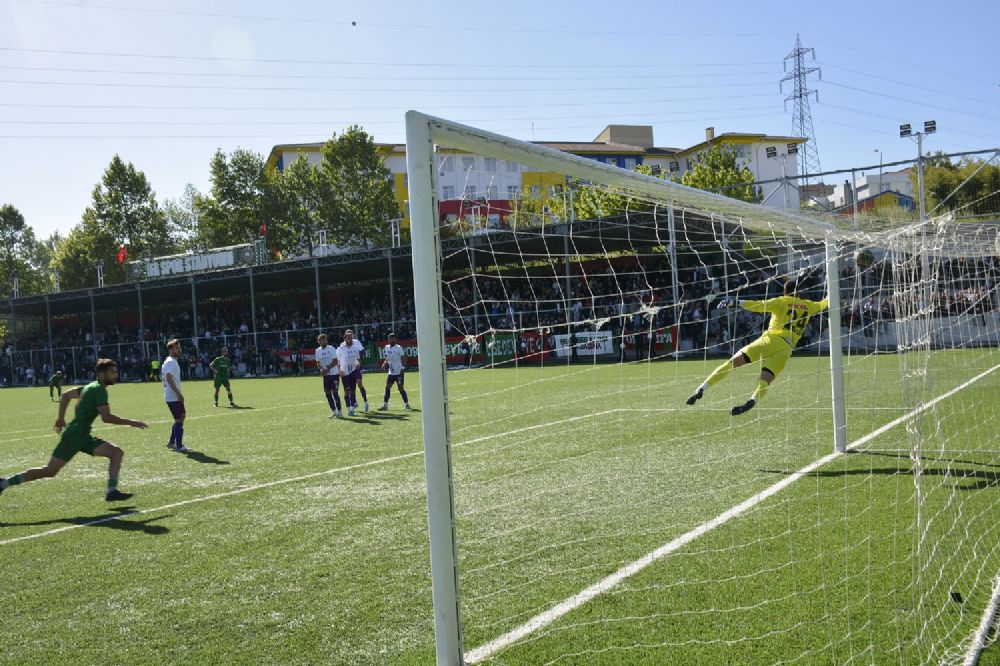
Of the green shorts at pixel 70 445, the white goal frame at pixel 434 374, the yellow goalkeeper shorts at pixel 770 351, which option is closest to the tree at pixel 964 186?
the yellow goalkeeper shorts at pixel 770 351

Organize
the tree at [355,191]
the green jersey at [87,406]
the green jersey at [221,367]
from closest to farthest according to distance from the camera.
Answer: the green jersey at [87,406] → the green jersey at [221,367] → the tree at [355,191]

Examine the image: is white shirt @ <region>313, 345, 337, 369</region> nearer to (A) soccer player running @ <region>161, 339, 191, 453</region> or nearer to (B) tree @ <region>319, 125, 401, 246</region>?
(A) soccer player running @ <region>161, 339, 191, 453</region>

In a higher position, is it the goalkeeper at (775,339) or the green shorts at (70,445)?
the goalkeeper at (775,339)

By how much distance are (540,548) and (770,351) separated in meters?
4.42

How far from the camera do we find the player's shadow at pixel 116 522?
21.4ft

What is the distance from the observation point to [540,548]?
5176 mm

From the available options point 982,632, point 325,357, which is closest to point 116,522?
point 982,632

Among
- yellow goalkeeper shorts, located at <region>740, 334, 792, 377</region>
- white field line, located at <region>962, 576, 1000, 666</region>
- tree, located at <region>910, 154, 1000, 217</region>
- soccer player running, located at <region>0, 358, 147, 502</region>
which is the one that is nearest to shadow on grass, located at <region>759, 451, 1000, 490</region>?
yellow goalkeeper shorts, located at <region>740, 334, 792, 377</region>

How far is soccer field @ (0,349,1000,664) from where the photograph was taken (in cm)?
374

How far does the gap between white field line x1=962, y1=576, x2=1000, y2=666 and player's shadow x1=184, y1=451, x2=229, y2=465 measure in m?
8.76

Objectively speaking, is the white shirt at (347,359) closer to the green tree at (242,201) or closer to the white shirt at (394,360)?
the white shirt at (394,360)

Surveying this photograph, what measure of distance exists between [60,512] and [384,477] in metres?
3.28

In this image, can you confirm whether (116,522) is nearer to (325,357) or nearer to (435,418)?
(435,418)

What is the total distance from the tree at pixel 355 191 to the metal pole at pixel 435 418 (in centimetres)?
4712
